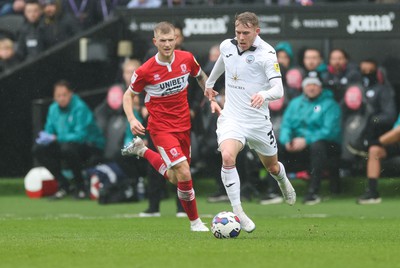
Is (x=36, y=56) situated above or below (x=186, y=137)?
above

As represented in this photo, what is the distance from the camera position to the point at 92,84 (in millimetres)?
22438

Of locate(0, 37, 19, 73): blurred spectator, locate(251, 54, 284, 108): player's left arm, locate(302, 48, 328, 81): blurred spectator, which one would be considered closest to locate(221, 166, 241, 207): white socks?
locate(251, 54, 284, 108): player's left arm

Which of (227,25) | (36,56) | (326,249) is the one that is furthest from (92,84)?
(326,249)

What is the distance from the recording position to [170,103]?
14.2 metres

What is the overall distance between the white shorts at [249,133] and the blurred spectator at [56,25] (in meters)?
9.82

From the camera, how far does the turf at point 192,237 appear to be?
10.0 metres

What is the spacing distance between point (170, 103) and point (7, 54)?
29.7 feet

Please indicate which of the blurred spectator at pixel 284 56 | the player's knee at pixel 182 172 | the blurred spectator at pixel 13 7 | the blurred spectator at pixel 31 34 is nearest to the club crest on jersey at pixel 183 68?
the player's knee at pixel 182 172

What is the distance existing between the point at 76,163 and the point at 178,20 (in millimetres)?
3302

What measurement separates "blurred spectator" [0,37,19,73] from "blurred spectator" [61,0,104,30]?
1.38 metres

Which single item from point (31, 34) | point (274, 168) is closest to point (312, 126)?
point (274, 168)

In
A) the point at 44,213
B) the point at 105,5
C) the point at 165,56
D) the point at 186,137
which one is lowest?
the point at 44,213

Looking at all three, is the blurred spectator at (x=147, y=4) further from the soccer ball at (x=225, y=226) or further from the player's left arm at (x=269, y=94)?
the soccer ball at (x=225, y=226)

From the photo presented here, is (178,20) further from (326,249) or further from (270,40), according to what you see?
(326,249)
